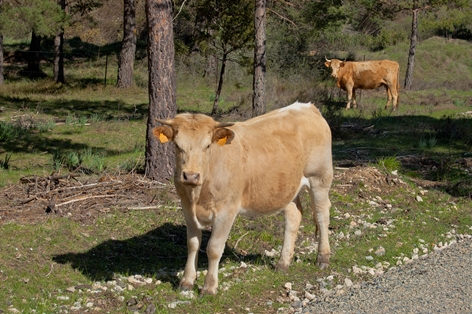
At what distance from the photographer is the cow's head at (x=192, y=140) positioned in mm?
6191

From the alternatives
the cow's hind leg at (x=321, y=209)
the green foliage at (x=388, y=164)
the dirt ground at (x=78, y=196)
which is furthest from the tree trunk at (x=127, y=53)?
the cow's hind leg at (x=321, y=209)

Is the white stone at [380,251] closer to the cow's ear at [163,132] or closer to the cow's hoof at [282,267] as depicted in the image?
the cow's hoof at [282,267]

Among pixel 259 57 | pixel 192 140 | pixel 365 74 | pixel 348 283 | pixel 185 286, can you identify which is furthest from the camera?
pixel 365 74

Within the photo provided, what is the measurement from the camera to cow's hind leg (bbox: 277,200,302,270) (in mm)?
8016

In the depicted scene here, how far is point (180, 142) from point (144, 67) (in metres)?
27.5

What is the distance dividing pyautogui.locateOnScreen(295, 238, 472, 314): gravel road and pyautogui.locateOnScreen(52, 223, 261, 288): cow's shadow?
1.68 meters

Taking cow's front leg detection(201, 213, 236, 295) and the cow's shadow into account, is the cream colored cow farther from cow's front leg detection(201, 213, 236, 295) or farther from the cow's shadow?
the cow's shadow

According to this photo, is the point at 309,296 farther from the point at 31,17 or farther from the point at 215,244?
the point at 31,17

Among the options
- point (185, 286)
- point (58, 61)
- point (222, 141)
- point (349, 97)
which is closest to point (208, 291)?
point (185, 286)

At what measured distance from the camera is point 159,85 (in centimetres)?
1073

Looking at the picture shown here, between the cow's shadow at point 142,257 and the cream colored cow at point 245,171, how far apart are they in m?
0.79

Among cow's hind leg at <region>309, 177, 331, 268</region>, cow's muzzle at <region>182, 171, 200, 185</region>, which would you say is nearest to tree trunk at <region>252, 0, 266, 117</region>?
cow's hind leg at <region>309, 177, 331, 268</region>

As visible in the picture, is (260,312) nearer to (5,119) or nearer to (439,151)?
(439,151)

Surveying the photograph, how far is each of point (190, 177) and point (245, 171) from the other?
1.20 metres
